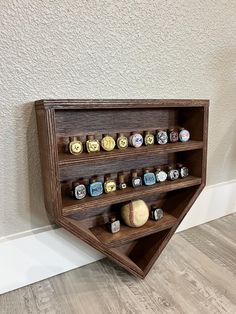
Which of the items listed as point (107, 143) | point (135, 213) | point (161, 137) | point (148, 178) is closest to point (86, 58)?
point (107, 143)

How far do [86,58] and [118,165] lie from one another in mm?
456

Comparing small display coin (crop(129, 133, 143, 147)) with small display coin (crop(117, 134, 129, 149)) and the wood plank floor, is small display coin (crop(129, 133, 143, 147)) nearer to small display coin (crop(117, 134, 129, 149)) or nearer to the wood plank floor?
small display coin (crop(117, 134, 129, 149))

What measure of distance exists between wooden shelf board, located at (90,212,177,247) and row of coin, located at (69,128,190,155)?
1.15 feet

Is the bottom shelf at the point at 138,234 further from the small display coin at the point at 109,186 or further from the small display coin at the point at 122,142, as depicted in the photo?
the small display coin at the point at 122,142

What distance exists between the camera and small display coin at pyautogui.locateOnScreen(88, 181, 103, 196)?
931mm

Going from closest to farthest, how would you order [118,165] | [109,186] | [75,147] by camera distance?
1. [75,147]
2. [109,186]
3. [118,165]

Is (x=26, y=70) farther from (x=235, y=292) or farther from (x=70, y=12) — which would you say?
(x=235, y=292)

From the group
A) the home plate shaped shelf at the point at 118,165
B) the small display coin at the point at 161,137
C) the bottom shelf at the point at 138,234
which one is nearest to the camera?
the home plate shaped shelf at the point at 118,165

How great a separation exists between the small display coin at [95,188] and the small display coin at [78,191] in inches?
1.0

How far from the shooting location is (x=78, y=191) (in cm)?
91

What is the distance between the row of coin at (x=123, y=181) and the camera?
36.4 inches

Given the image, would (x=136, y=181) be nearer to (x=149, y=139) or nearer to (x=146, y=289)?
(x=149, y=139)

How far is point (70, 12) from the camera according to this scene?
88cm

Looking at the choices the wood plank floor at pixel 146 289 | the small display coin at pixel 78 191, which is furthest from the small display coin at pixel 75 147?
the wood plank floor at pixel 146 289
